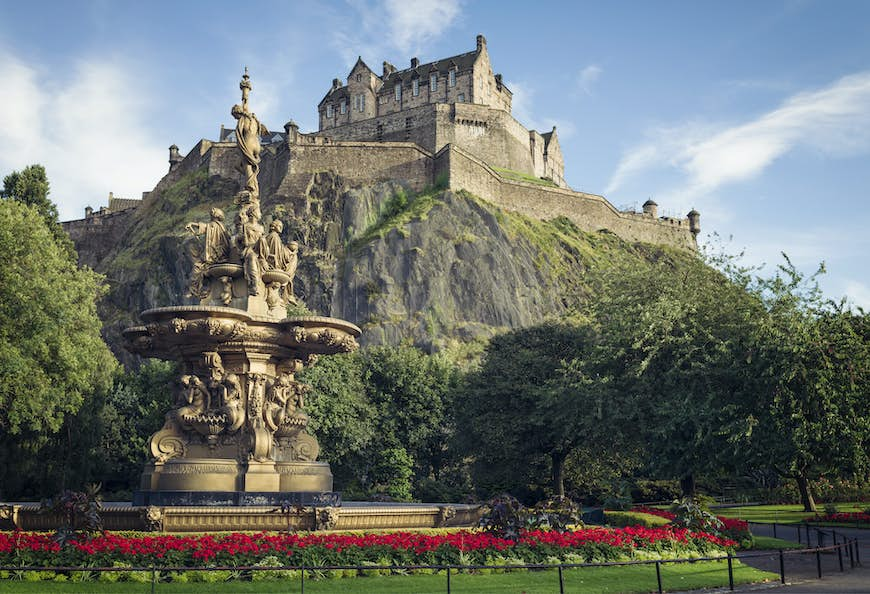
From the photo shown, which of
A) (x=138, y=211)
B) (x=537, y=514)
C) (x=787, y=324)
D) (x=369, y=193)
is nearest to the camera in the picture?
(x=537, y=514)

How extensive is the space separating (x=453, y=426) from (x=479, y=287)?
3058 cm

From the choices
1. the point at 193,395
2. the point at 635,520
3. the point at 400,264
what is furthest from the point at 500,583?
the point at 400,264

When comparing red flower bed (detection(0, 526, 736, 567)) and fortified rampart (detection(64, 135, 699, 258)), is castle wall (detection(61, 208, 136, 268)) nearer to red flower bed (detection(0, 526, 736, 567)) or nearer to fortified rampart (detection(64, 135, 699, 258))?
fortified rampart (detection(64, 135, 699, 258))

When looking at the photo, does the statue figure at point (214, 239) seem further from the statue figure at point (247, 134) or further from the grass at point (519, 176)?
the grass at point (519, 176)

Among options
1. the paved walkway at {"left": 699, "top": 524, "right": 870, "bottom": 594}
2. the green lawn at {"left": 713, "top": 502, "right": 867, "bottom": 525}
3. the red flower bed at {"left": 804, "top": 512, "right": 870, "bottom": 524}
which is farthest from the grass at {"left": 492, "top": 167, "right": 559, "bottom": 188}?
the paved walkway at {"left": 699, "top": 524, "right": 870, "bottom": 594}

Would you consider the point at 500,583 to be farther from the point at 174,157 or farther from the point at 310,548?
the point at 174,157

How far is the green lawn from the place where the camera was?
3459cm

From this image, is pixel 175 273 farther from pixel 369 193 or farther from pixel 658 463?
pixel 658 463

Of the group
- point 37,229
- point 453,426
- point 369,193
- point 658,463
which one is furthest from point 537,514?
point 369,193

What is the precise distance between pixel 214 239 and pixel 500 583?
10.3m

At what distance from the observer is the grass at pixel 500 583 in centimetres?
1212

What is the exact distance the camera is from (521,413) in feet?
132

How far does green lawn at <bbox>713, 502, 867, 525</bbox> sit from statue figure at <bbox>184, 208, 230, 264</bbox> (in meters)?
23.8

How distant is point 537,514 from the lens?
53.4ft
